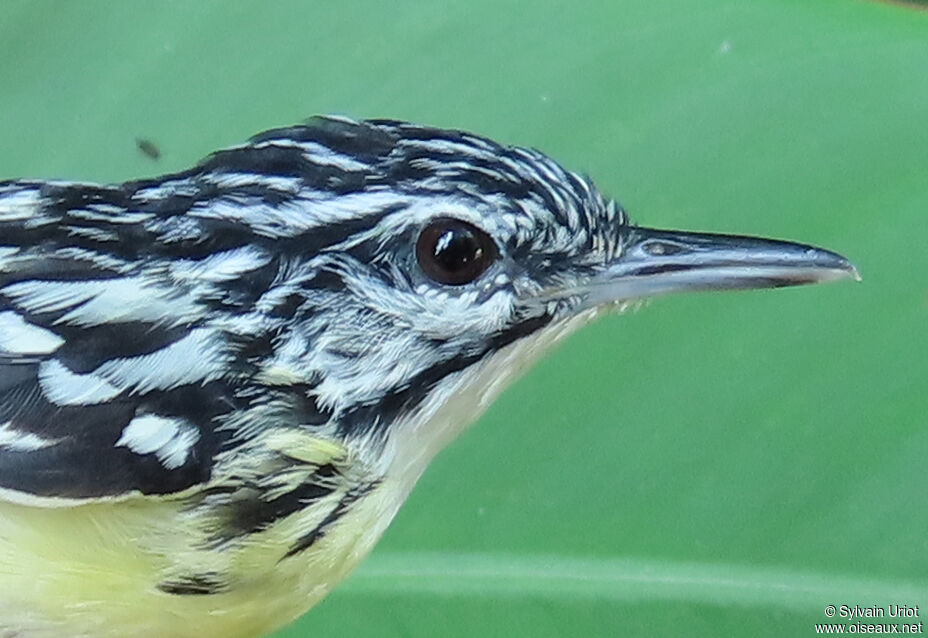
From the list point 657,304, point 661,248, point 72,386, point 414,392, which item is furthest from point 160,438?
point 657,304

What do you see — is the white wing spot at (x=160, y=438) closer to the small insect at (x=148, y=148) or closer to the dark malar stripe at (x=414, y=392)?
the dark malar stripe at (x=414, y=392)

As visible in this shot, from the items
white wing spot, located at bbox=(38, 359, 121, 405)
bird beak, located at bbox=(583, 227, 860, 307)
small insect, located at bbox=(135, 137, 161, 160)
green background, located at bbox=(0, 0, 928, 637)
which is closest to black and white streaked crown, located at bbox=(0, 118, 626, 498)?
white wing spot, located at bbox=(38, 359, 121, 405)

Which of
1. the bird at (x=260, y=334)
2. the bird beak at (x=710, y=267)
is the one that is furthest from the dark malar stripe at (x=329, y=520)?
the bird beak at (x=710, y=267)

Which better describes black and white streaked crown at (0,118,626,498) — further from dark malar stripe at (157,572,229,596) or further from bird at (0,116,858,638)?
dark malar stripe at (157,572,229,596)

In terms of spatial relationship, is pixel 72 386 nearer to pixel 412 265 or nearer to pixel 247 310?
pixel 247 310

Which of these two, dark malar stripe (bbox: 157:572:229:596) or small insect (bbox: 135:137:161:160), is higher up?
small insect (bbox: 135:137:161:160)

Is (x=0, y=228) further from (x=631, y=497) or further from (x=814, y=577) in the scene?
(x=814, y=577)
